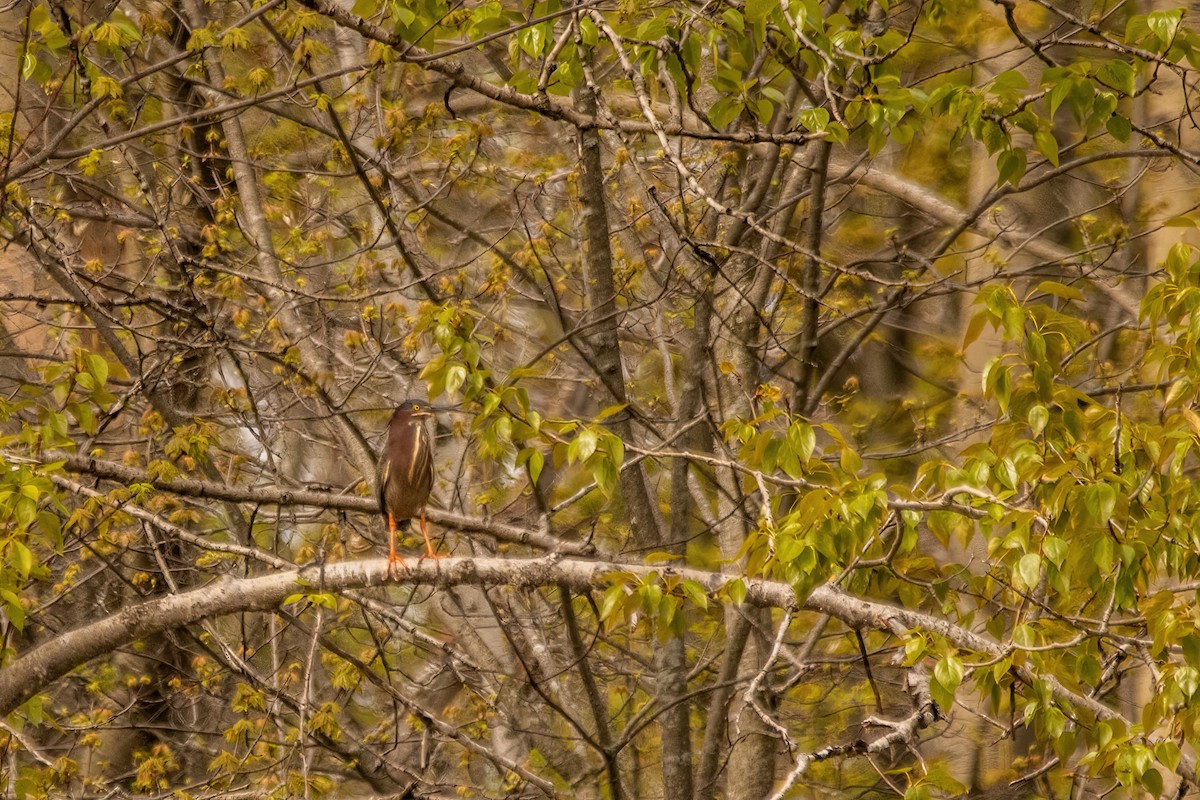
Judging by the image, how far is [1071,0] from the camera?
9195 mm

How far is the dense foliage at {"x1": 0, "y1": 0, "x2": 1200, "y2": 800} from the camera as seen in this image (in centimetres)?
355

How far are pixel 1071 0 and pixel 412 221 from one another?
5.39 meters

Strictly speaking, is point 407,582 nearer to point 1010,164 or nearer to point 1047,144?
point 1010,164

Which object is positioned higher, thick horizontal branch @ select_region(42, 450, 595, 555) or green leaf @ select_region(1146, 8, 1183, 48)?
green leaf @ select_region(1146, 8, 1183, 48)

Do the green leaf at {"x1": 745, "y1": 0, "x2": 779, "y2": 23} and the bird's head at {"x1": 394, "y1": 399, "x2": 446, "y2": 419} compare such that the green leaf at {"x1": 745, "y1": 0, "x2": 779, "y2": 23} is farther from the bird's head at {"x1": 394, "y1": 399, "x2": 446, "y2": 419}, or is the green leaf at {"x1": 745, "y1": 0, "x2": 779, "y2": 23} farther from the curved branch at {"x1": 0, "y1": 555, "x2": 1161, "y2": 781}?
the bird's head at {"x1": 394, "y1": 399, "x2": 446, "y2": 419}

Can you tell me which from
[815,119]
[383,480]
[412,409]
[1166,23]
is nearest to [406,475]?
[383,480]

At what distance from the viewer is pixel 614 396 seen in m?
6.19

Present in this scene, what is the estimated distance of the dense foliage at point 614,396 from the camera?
355 cm

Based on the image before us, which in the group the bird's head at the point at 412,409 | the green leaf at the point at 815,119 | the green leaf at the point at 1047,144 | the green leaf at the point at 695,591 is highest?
the bird's head at the point at 412,409

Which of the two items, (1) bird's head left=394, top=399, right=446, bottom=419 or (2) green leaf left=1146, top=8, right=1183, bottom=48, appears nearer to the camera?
(2) green leaf left=1146, top=8, right=1183, bottom=48

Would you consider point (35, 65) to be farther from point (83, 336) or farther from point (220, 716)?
point (220, 716)

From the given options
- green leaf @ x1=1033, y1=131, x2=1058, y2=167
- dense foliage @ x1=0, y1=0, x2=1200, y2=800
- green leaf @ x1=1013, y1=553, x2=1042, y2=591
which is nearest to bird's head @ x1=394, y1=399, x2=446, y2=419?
dense foliage @ x1=0, y1=0, x2=1200, y2=800

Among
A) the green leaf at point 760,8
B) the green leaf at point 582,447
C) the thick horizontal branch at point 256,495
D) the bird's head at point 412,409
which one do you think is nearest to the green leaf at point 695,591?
the green leaf at point 582,447

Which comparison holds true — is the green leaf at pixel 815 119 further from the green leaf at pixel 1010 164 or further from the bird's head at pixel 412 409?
the bird's head at pixel 412 409
